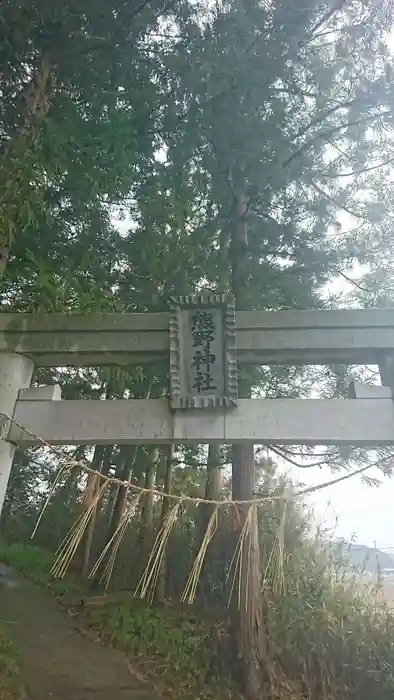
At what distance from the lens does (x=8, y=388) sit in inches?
134

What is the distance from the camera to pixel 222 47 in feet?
12.8

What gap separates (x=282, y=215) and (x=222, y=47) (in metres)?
2.24

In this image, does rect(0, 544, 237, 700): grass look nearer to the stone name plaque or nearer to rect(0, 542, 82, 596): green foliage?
rect(0, 542, 82, 596): green foliage

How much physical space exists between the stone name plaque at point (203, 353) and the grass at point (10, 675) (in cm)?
376

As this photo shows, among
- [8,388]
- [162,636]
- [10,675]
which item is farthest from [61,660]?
[8,388]

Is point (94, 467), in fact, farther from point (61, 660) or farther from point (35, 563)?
point (61, 660)

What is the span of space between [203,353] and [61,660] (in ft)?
15.6

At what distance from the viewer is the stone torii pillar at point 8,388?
10.9 feet

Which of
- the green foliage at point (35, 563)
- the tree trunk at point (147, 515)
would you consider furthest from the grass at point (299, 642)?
the green foliage at point (35, 563)

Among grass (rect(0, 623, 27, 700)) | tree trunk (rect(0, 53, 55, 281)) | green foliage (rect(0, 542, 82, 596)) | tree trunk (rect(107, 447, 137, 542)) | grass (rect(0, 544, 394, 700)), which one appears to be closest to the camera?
tree trunk (rect(0, 53, 55, 281))

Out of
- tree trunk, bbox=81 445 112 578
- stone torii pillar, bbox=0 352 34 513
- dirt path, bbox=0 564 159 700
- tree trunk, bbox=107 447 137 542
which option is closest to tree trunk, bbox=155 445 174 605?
tree trunk, bbox=107 447 137 542

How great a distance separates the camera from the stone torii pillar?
10.9ft

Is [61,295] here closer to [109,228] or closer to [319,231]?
[109,228]

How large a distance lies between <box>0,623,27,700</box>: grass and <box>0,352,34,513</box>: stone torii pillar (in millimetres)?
2896
